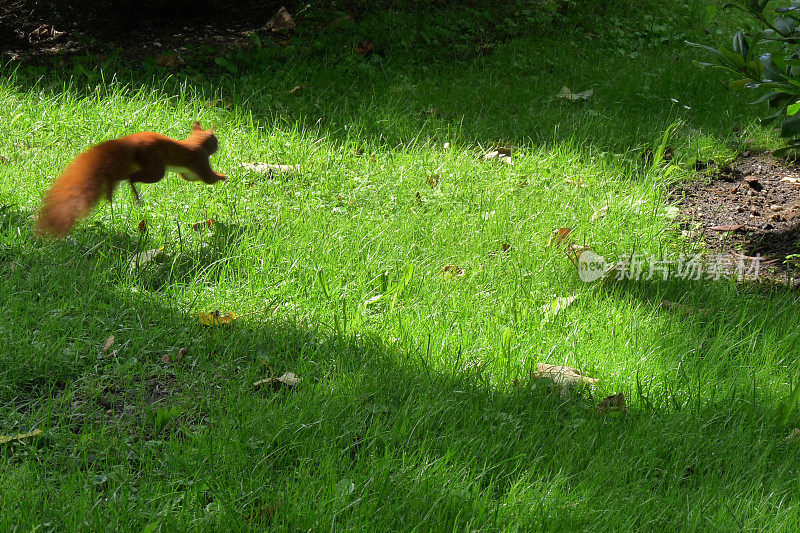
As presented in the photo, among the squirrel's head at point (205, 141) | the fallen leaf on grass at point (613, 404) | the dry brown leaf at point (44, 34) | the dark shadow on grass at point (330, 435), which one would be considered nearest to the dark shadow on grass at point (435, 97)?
the dry brown leaf at point (44, 34)

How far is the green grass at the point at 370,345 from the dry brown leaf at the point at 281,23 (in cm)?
164

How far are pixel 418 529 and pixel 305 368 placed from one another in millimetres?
735

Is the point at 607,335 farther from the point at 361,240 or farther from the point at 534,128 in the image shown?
the point at 534,128

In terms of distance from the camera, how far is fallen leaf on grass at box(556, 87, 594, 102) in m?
5.27

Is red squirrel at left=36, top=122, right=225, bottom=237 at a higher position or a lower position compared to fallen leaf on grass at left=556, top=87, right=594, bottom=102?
higher

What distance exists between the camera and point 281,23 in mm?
6000

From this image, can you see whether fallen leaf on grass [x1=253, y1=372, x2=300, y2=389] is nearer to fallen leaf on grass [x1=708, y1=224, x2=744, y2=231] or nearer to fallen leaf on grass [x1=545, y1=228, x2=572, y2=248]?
fallen leaf on grass [x1=545, y1=228, x2=572, y2=248]

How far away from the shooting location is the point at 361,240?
3229 mm

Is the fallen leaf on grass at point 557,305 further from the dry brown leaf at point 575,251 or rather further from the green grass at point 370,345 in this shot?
the dry brown leaf at point 575,251

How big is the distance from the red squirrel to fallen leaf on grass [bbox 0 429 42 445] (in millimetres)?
816

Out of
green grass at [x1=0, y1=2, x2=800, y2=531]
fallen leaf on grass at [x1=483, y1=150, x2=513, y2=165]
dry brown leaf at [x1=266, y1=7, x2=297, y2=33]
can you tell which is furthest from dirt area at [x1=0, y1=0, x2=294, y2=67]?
fallen leaf on grass at [x1=483, y1=150, x2=513, y2=165]

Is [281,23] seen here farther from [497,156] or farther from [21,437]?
[21,437]

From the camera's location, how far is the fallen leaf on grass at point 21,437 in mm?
1974

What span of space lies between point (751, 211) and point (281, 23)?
3.84m
